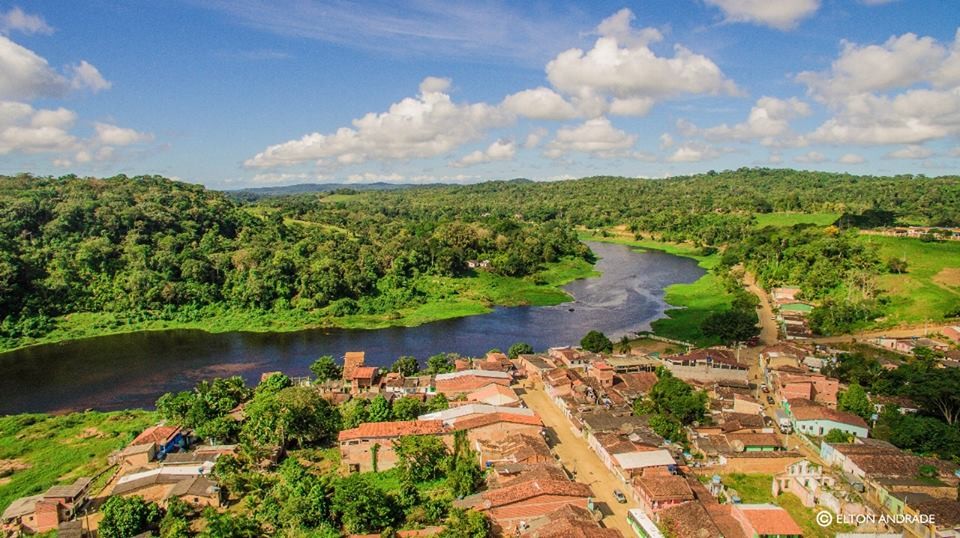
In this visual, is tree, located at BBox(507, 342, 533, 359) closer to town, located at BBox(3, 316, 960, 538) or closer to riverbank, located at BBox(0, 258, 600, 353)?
town, located at BBox(3, 316, 960, 538)

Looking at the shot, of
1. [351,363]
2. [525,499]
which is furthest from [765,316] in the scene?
[525,499]

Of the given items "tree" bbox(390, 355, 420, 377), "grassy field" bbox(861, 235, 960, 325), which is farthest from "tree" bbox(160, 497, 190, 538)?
"grassy field" bbox(861, 235, 960, 325)

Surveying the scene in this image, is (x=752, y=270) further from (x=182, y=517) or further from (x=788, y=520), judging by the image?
(x=182, y=517)

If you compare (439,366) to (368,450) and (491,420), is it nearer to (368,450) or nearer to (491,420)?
(491,420)

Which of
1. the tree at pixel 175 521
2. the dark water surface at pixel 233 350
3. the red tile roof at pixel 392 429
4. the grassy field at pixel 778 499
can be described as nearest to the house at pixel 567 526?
the grassy field at pixel 778 499

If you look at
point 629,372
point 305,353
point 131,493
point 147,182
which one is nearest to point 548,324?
point 629,372

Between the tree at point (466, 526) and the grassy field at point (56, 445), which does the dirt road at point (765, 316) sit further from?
the grassy field at point (56, 445)
